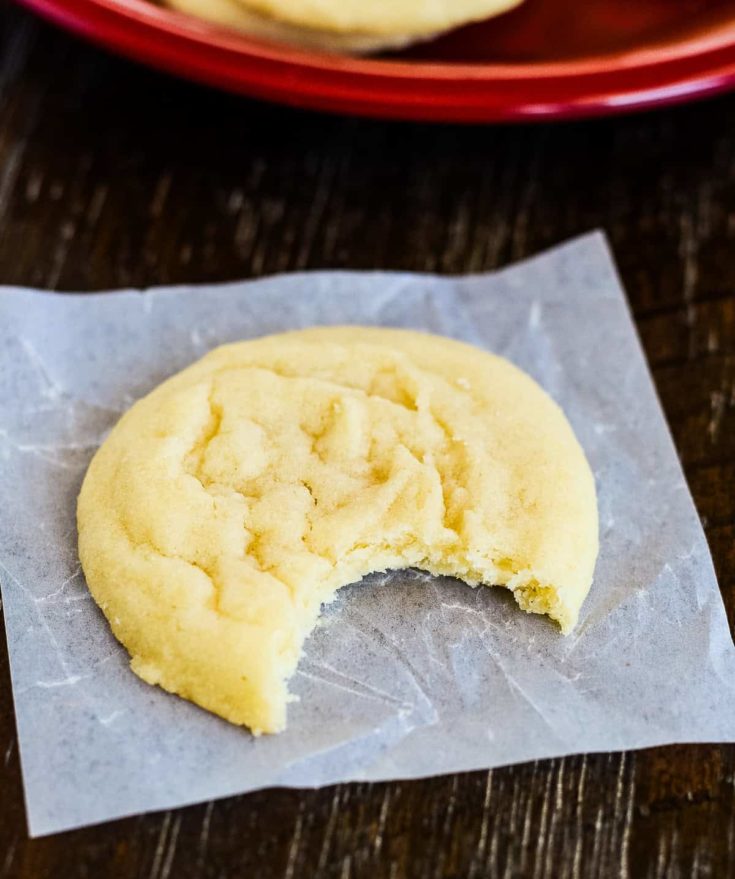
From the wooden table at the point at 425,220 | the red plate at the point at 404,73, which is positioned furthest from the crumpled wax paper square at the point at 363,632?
the red plate at the point at 404,73

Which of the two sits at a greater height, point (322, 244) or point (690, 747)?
point (322, 244)

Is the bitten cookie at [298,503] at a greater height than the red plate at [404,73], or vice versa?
the red plate at [404,73]

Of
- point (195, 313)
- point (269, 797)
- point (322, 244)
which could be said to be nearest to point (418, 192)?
point (322, 244)

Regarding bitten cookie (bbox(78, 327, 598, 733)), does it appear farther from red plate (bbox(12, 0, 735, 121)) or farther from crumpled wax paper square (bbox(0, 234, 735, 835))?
red plate (bbox(12, 0, 735, 121))

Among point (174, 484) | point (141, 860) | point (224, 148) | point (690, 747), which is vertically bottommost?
A: point (141, 860)

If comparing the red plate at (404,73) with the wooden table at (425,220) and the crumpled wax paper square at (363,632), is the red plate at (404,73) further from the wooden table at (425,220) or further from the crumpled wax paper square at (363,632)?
the crumpled wax paper square at (363,632)

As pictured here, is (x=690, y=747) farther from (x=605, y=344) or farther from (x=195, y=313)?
(x=195, y=313)
